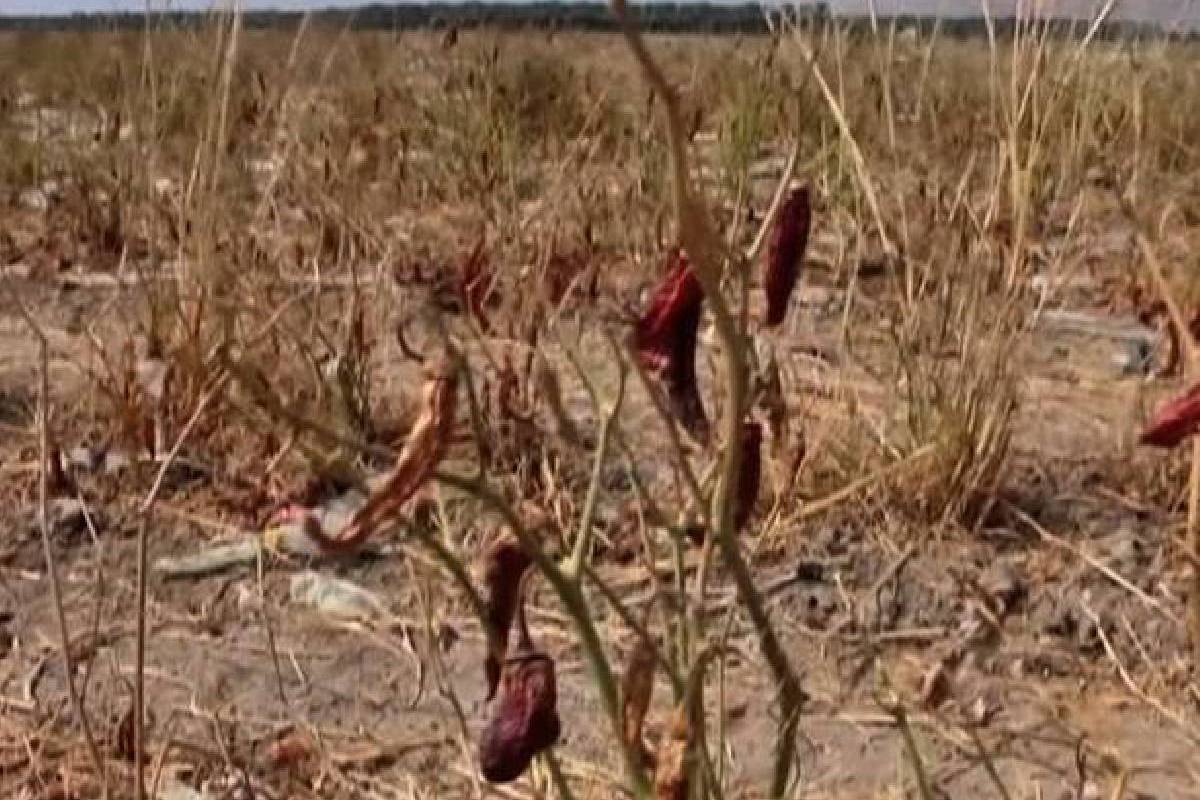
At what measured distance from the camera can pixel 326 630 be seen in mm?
2207

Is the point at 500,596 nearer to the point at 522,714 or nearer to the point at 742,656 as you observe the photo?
the point at 522,714

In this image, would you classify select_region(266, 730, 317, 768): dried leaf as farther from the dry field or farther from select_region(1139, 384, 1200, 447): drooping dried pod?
select_region(1139, 384, 1200, 447): drooping dried pod

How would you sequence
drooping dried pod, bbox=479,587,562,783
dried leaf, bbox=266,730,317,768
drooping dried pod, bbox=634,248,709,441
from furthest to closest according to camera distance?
dried leaf, bbox=266,730,317,768, drooping dried pod, bbox=634,248,709,441, drooping dried pod, bbox=479,587,562,783

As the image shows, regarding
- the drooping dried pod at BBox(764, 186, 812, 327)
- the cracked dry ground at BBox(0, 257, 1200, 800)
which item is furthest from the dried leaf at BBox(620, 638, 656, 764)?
the cracked dry ground at BBox(0, 257, 1200, 800)

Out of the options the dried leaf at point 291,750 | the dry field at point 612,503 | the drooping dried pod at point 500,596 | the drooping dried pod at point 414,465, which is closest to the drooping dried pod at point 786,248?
the dry field at point 612,503

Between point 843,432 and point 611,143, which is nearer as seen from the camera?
point 843,432

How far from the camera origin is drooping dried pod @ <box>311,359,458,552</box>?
85 centimetres

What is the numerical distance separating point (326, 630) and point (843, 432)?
0.66 metres

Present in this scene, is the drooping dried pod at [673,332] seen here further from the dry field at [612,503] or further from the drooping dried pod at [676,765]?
the drooping dried pod at [676,765]

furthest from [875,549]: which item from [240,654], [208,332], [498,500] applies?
[498,500]

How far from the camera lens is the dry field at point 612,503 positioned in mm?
1204

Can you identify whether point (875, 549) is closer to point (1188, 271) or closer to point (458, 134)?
point (1188, 271)

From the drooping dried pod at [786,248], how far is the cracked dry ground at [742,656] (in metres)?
0.44

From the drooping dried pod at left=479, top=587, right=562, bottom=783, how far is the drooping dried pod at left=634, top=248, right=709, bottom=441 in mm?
210
